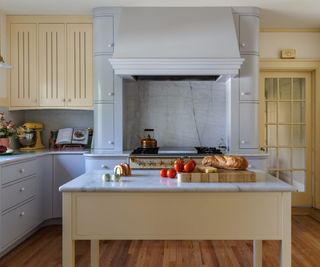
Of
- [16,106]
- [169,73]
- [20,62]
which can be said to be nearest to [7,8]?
[20,62]

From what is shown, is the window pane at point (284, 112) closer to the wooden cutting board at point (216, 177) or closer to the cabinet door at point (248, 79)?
the cabinet door at point (248, 79)

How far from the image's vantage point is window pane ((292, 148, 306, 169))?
15.6 feet

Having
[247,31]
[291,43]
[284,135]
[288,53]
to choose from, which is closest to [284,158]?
[284,135]

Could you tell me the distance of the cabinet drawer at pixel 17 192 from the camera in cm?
307

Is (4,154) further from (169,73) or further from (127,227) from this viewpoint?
(127,227)

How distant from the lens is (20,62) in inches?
164

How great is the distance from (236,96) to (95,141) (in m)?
1.70

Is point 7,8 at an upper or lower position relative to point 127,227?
upper

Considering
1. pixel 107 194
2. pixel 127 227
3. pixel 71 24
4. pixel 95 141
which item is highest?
pixel 71 24

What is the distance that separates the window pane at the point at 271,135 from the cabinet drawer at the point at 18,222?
306cm

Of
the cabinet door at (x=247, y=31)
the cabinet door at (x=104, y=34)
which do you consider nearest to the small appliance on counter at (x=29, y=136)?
the cabinet door at (x=104, y=34)

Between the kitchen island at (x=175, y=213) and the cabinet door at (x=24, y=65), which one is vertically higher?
the cabinet door at (x=24, y=65)

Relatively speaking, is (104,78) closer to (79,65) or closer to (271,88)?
(79,65)

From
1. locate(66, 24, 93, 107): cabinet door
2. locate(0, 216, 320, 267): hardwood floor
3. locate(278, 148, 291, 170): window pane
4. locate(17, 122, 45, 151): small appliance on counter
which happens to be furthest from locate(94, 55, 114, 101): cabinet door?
locate(278, 148, 291, 170): window pane
